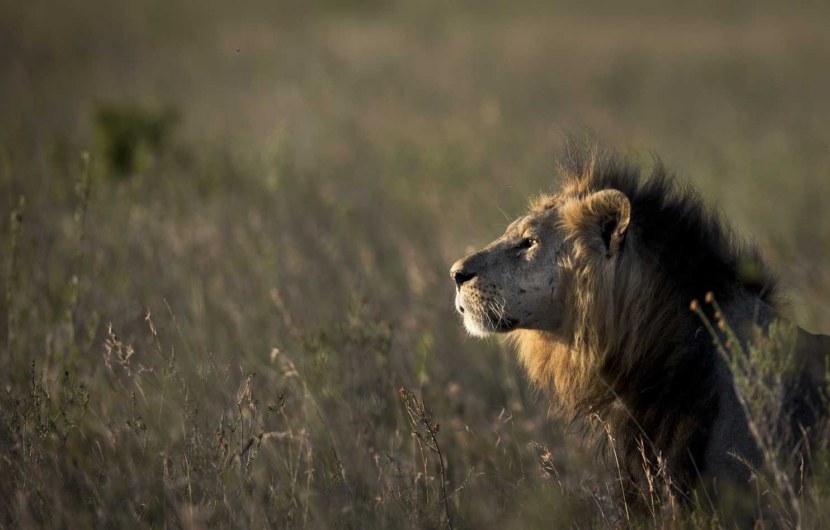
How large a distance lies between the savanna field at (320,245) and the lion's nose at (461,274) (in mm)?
567

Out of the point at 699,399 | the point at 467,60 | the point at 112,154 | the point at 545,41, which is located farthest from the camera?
the point at 545,41

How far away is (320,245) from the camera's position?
26.5 ft

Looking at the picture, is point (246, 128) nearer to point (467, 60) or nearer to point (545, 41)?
point (467, 60)

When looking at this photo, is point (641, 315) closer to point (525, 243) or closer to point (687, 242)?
point (687, 242)

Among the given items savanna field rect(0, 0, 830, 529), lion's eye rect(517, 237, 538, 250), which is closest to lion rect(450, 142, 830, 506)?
lion's eye rect(517, 237, 538, 250)

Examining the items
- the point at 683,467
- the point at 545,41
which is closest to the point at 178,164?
the point at 683,467

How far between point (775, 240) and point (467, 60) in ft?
37.8

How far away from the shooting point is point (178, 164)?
1016cm

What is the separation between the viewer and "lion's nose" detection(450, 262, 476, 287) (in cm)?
421

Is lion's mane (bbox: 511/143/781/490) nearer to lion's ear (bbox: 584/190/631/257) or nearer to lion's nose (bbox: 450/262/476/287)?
lion's ear (bbox: 584/190/631/257)

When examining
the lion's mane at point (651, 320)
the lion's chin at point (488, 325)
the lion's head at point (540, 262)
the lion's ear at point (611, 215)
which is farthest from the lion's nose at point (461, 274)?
the lion's ear at point (611, 215)

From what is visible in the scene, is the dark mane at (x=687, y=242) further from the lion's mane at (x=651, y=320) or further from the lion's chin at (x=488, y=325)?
the lion's chin at (x=488, y=325)

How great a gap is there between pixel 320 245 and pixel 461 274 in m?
3.97

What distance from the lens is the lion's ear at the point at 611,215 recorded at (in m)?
3.84
